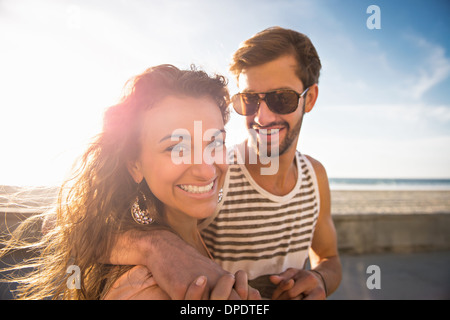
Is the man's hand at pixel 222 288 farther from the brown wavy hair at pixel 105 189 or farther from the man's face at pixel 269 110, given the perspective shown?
the man's face at pixel 269 110

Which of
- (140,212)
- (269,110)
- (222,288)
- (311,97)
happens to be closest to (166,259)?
(222,288)

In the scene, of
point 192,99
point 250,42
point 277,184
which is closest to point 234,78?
point 250,42

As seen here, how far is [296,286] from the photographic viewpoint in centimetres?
155

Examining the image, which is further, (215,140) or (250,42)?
(250,42)

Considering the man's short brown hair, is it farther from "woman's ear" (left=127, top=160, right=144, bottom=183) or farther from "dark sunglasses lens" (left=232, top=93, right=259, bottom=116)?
"woman's ear" (left=127, top=160, right=144, bottom=183)

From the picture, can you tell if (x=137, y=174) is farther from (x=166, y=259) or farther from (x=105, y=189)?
(x=166, y=259)

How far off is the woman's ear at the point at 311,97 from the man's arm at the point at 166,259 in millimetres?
1968

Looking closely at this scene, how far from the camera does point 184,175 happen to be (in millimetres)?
1312

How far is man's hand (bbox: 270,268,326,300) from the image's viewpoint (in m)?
A: 1.51

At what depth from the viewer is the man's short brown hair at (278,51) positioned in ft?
7.72

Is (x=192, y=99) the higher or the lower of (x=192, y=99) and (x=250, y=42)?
the lower

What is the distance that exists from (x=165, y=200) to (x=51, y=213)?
749 mm

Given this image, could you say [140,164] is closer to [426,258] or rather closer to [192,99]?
[192,99]

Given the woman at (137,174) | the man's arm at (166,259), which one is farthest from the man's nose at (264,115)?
A: the man's arm at (166,259)
